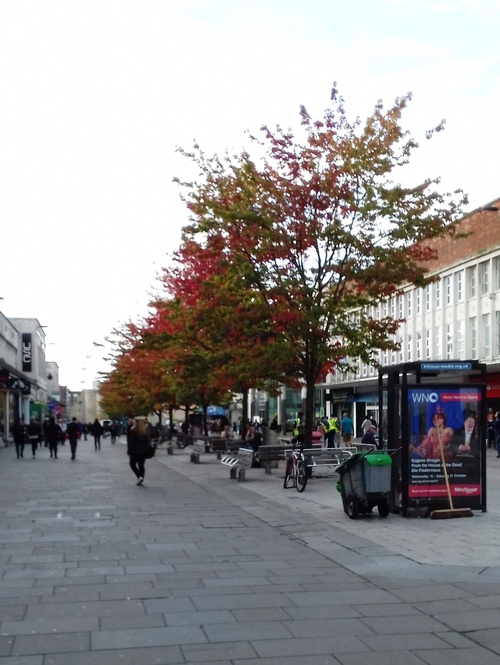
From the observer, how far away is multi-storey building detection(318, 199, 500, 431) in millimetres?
52094

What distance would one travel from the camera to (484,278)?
176 ft

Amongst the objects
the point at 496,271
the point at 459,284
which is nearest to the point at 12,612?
the point at 496,271

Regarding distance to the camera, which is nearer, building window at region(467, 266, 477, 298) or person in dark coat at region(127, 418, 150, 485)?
person in dark coat at region(127, 418, 150, 485)

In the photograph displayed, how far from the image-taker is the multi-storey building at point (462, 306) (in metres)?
52.1

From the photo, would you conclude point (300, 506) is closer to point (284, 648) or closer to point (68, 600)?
point (68, 600)

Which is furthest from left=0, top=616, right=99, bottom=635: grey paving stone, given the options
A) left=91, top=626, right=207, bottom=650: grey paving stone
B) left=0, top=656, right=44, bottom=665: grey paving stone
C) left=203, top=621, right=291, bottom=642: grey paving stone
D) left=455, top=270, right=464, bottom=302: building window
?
left=455, top=270, right=464, bottom=302: building window

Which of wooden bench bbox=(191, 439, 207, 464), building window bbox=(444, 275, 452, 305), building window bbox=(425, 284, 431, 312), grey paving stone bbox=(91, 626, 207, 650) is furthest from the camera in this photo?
building window bbox=(425, 284, 431, 312)

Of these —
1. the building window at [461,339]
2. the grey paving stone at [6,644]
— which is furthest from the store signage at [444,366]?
the building window at [461,339]

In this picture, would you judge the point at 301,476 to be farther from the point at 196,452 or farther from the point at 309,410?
the point at 196,452

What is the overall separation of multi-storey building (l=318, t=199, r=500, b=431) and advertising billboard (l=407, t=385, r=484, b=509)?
98.2 ft

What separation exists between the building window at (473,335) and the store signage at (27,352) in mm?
50395

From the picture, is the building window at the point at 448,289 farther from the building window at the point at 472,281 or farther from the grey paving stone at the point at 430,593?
the grey paving stone at the point at 430,593

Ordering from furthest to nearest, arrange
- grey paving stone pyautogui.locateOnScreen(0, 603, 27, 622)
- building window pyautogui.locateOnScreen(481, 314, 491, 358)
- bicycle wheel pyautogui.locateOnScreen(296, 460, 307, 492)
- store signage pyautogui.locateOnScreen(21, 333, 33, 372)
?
store signage pyautogui.locateOnScreen(21, 333, 33, 372) < building window pyautogui.locateOnScreen(481, 314, 491, 358) < bicycle wheel pyautogui.locateOnScreen(296, 460, 307, 492) < grey paving stone pyautogui.locateOnScreen(0, 603, 27, 622)

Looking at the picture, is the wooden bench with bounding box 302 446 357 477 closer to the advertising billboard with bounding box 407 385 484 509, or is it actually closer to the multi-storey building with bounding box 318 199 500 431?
the advertising billboard with bounding box 407 385 484 509
